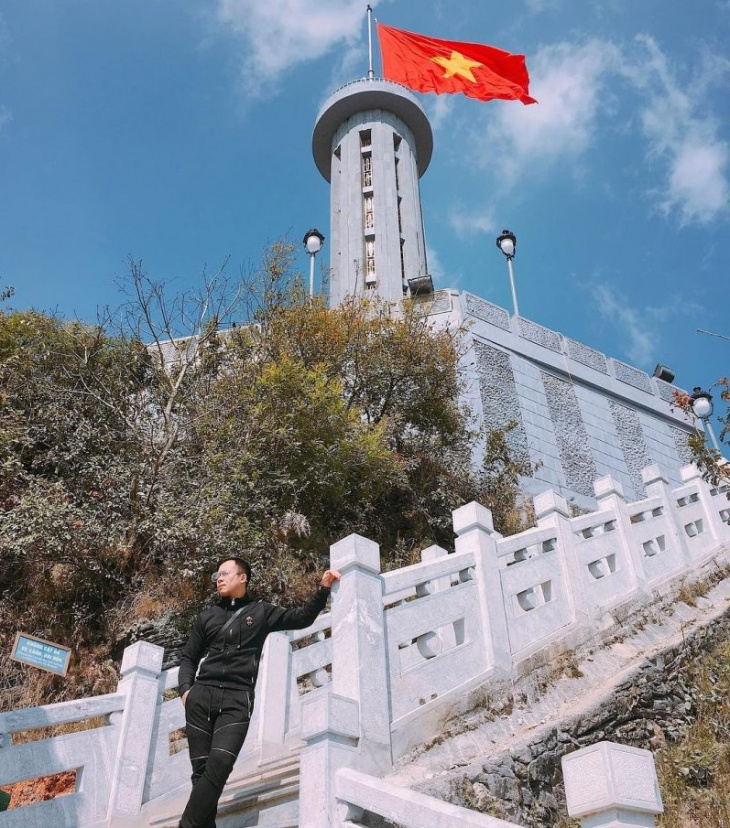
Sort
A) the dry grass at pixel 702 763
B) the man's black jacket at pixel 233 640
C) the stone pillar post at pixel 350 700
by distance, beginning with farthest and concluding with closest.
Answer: the dry grass at pixel 702 763, the man's black jacket at pixel 233 640, the stone pillar post at pixel 350 700

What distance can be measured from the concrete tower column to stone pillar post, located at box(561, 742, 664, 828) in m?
17.6

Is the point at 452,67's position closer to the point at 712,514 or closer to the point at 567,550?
the point at 712,514

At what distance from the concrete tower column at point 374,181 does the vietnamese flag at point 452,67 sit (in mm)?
1908

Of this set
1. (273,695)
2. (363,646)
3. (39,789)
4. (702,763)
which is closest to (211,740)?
(363,646)

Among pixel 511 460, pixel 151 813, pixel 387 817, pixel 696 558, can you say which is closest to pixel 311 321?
pixel 511 460

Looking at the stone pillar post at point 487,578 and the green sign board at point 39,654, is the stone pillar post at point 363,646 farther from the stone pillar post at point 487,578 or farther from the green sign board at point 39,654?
the green sign board at point 39,654

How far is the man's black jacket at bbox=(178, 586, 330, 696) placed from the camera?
13.4 ft

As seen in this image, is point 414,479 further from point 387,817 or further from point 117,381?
point 387,817

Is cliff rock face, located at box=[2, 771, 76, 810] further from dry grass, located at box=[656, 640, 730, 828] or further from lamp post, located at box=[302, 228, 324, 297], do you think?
lamp post, located at box=[302, 228, 324, 297]

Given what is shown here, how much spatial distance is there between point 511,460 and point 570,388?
14.7ft

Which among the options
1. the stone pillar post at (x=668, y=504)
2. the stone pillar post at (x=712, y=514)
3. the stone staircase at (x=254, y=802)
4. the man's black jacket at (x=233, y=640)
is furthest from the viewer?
the stone pillar post at (x=712, y=514)

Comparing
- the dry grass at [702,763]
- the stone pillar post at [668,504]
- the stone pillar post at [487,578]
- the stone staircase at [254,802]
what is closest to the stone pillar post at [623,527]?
the stone pillar post at [668,504]

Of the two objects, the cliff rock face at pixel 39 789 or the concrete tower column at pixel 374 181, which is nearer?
the cliff rock face at pixel 39 789

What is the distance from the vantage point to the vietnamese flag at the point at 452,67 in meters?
21.1
